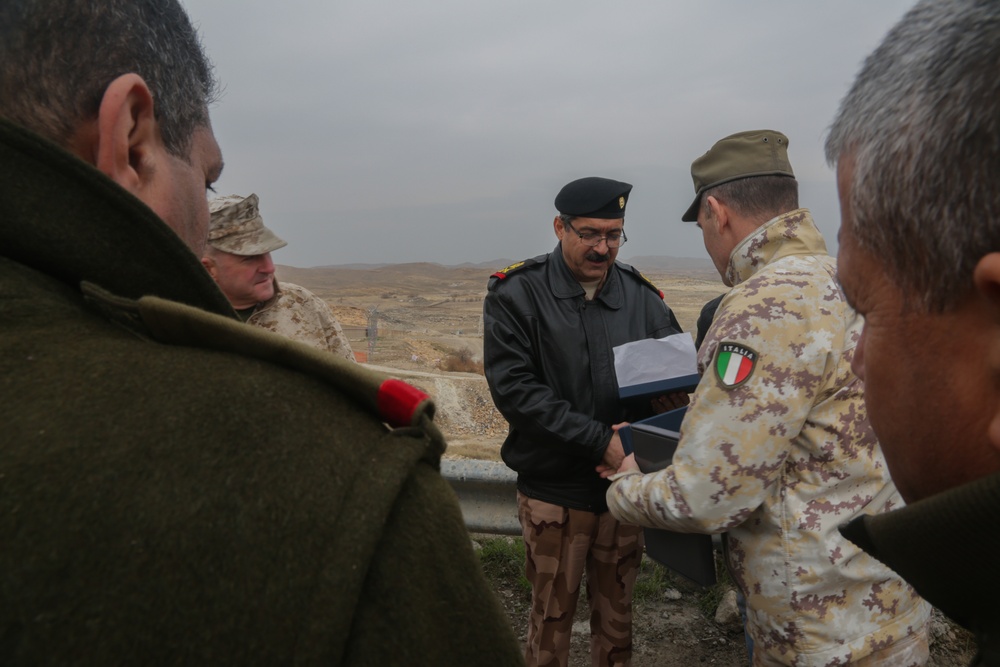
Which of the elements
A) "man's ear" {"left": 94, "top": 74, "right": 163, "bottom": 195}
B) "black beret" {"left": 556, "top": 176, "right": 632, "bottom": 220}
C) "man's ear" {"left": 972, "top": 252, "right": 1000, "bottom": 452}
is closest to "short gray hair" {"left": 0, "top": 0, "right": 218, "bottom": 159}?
"man's ear" {"left": 94, "top": 74, "right": 163, "bottom": 195}

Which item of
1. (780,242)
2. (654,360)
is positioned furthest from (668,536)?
(780,242)

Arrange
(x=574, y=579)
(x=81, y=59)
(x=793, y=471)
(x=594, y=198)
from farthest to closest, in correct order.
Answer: (x=594, y=198) < (x=574, y=579) < (x=793, y=471) < (x=81, y=59)

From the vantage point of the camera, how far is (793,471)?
202 cm

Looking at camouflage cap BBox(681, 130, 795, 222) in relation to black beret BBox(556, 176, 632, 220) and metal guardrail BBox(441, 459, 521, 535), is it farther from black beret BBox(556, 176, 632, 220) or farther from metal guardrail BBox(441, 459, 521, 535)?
metal guardrail BBox(441, 459, 521, 535)

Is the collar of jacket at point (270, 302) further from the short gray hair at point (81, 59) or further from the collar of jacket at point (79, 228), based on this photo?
the collar of jacket at point (79, 228)

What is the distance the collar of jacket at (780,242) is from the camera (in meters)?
2.16

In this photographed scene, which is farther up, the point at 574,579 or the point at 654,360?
the point at 654,360

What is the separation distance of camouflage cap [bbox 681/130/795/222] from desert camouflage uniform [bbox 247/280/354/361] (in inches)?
81.9

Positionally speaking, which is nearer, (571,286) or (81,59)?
(81,59)

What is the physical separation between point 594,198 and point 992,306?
2837mm

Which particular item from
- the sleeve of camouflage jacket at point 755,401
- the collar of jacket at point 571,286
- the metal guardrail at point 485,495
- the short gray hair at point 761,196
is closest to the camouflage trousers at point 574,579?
the metal guardrail at point 485,495

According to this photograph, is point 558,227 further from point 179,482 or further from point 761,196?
point 179,482

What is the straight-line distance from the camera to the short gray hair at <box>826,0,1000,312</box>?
702 mm

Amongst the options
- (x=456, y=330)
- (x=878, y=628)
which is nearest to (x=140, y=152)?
(x=878, y=628)
